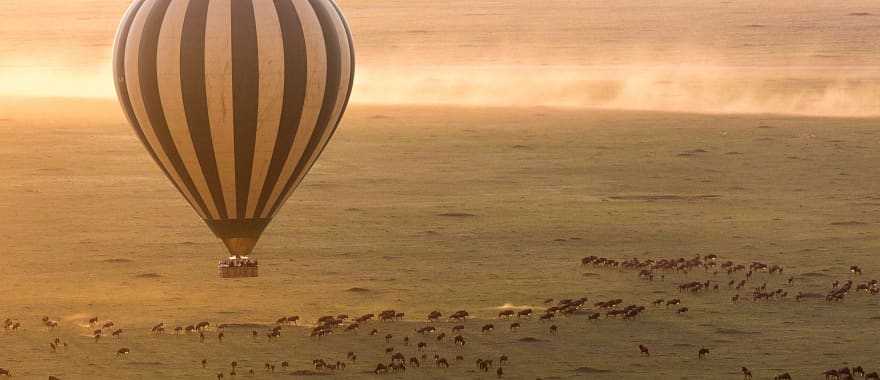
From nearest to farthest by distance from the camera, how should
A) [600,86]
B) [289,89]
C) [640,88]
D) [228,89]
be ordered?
[228,89], [289,89], [600,86], [640,88]

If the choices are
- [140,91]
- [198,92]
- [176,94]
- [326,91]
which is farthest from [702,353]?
[140,91]

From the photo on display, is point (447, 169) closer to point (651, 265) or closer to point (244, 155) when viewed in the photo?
point (651, 265)

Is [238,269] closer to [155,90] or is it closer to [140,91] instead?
[155,90]

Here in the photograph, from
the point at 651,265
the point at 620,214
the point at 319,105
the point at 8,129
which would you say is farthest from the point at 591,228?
the point at 8,129

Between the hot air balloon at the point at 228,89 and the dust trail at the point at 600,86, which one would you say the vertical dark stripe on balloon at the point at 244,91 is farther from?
the dust trail at the point at 600,86

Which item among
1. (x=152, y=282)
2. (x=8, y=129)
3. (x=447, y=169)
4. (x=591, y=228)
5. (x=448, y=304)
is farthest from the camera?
(x=8, y=129)

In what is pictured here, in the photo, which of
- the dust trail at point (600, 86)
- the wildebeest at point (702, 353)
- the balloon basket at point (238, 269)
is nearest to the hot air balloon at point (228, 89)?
the balloon basket at point (238, 269)
